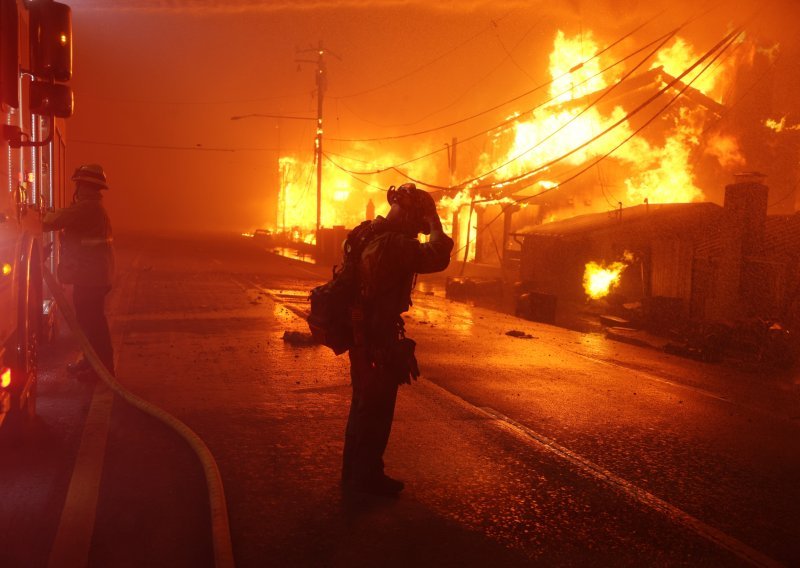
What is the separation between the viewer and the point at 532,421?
6305mm

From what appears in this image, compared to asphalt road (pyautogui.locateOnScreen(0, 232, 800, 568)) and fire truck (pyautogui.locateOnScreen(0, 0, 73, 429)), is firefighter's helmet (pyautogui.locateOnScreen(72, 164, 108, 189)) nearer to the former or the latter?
fire truck (pyautogui.locateOnScreen(0, 0, 73, 429))

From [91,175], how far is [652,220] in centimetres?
1736

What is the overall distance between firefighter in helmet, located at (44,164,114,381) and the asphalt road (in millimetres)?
594

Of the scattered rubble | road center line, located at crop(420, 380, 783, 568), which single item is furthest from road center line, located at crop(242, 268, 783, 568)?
the scattered rubble

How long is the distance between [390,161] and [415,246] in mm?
80116

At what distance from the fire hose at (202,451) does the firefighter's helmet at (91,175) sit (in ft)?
3.50

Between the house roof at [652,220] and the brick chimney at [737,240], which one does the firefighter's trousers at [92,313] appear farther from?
the house roof at [652,220]

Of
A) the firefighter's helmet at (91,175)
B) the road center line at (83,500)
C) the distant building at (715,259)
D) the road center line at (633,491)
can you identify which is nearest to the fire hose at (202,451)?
the road center line at (83,500)

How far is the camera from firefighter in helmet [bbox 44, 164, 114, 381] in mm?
6824

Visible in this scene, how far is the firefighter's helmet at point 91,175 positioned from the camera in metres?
6.85

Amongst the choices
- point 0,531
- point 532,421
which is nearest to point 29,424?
point 0,531

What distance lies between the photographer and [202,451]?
15.5 feet

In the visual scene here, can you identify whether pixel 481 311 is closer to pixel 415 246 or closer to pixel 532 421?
pixel 532 421

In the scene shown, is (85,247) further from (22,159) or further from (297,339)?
(297,339)
